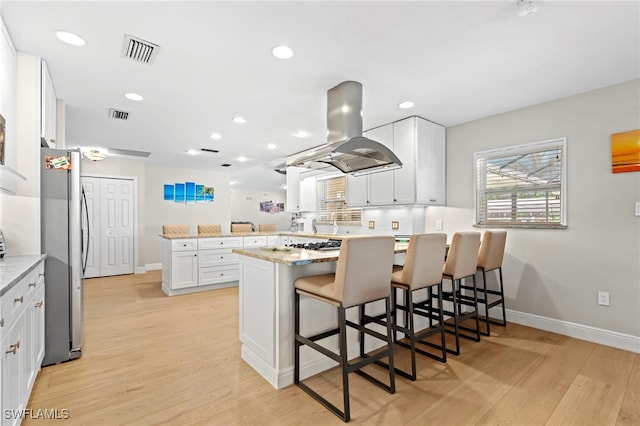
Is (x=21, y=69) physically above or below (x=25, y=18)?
below

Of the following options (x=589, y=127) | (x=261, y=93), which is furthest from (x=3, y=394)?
(x=589, y=127)

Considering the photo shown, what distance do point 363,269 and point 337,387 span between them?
3.00 ft

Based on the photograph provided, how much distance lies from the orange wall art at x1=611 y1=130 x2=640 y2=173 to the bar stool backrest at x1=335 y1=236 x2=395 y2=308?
252 cm

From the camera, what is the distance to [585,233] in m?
3.04

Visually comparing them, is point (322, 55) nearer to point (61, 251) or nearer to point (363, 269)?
point (363, 269)

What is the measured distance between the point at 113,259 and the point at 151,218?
1.17m

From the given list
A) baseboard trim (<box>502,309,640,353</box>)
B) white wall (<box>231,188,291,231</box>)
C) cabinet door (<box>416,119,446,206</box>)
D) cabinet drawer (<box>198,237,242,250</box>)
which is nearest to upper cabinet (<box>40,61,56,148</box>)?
cabinet drawer (<box>198,237,242,250</box>)

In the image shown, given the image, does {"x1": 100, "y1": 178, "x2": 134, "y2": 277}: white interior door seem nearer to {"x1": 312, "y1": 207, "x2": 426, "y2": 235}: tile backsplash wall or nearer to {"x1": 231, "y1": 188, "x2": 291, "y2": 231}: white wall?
{"x1": 312, "y1": 207, "x2": 426, "y2": 235}: tile backsplash wall

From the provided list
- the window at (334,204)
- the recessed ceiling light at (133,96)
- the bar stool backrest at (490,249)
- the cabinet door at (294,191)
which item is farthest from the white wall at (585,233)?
the recessed ceiling light at (133,96)

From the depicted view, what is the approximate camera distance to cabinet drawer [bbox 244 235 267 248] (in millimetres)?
5496

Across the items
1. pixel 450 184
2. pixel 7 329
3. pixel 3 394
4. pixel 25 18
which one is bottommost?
pixel 3 394

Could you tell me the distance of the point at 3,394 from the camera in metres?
1.38

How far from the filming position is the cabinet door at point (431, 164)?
387 cm

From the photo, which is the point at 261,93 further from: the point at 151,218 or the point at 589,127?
the point at 151,218
